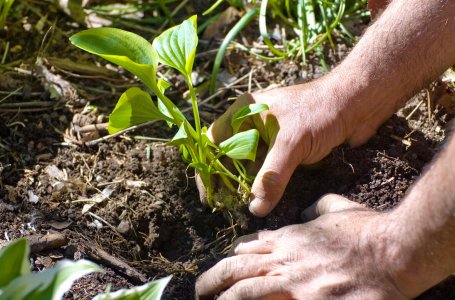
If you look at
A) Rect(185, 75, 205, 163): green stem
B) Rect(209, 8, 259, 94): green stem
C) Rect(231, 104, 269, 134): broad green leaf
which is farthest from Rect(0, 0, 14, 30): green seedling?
Rect(231, 104, 269, 134): broad green leaf

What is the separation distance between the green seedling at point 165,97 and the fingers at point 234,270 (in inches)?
9.4

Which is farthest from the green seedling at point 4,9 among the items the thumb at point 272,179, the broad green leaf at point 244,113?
the thumb at point 272,179

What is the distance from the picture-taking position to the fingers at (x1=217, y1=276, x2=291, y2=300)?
164 centimetres

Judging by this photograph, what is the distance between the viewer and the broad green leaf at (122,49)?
1.68 m

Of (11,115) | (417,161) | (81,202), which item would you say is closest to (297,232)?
(417,161)

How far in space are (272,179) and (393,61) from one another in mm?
459

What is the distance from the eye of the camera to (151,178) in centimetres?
205

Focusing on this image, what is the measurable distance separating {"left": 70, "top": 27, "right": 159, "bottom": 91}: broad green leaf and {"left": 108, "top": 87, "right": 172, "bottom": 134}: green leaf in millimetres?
41

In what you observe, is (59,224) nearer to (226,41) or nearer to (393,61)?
(226,41)

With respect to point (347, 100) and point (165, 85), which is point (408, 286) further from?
point (165, 85)

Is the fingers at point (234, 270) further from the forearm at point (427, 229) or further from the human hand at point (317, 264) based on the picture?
the forearm at point (427, 229)

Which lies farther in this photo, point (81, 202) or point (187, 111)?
point (187, 111)

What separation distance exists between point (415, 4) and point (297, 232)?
697 mm

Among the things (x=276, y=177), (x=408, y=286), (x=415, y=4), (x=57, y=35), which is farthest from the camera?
(x=57, y=35)
